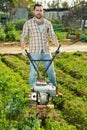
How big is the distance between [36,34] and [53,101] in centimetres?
152

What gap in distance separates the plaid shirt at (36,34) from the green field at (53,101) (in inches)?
35.0

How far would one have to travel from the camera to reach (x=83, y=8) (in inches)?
1080

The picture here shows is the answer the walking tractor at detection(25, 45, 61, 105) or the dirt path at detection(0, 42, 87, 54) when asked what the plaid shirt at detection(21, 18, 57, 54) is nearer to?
the walking tractor at detection(25, 45, 61, 105)

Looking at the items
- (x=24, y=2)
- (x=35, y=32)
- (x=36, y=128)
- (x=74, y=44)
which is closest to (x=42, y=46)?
(x=35, y=32)

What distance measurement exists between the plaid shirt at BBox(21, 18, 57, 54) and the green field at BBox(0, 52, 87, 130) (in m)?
0.89

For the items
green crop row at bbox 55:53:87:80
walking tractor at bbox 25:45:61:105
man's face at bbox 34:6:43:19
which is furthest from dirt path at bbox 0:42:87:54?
walking tractor at bbox 25:45:61:105

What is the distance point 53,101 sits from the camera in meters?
8.12

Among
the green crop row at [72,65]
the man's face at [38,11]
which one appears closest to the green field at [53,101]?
the green crop row at [72,65]

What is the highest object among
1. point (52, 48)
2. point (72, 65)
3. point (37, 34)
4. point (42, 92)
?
point (37, 34)

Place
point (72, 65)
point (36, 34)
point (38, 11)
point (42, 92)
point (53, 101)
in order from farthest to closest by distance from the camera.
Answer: point (72, 65)
point (53, 101)
point (36, 34)
point (38, 11)
point (42, 92)

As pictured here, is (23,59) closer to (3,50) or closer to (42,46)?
(3,50)

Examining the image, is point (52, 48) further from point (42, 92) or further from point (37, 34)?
point (42, 92)

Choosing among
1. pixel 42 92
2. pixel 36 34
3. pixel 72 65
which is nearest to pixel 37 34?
pixel 36 34

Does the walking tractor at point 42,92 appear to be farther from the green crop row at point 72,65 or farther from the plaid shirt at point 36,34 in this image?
the green crop row at point 72,65
